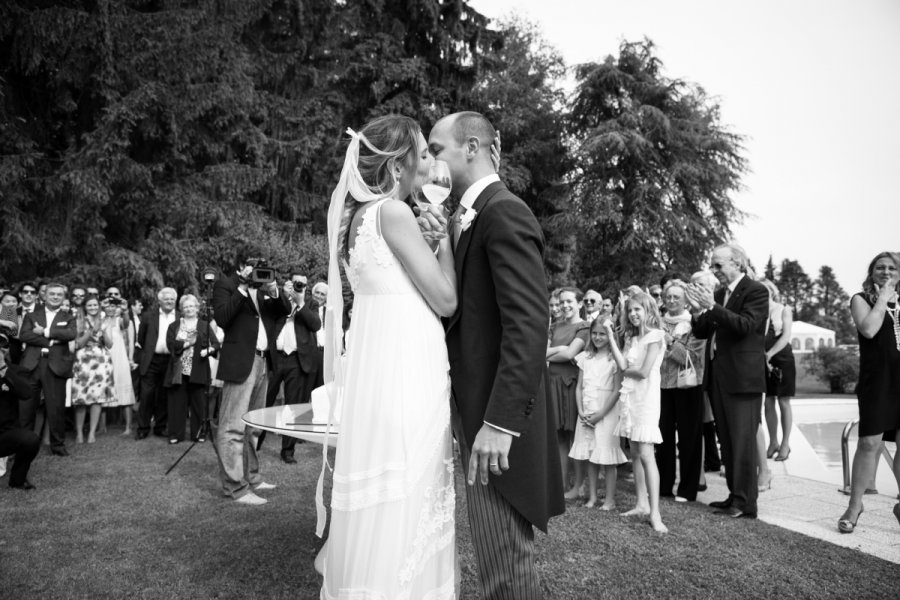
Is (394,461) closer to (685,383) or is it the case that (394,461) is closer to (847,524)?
(847,524)

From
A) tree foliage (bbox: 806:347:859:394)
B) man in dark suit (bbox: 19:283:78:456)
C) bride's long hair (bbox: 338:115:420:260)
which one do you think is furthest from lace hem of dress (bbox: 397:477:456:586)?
tree foliage (bbox: 806:347:859:394)

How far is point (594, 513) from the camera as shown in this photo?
5.55 meters

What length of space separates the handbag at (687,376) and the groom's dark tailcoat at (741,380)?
0.60 metres

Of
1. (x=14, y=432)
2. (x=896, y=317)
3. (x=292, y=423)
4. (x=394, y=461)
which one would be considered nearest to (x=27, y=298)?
(x=14, y=432)

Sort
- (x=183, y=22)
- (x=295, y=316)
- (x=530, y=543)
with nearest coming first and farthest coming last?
1. (x=530, y=543)
2. (x=295, y=316)
3. (x=183, y=22)

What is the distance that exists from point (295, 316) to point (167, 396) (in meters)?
3.33

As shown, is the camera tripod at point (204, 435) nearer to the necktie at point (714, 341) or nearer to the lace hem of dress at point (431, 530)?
the lace hem of dress at point (431, 530)

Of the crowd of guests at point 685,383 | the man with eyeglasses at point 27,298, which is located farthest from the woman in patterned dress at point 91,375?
the crowd of guests at point 685,383

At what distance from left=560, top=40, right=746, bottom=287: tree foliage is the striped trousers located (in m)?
24.1

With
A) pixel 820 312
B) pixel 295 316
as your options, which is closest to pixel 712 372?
pixel 295 316

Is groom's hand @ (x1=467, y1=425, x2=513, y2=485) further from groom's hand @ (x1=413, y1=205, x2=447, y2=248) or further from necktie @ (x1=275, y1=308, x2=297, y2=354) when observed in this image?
necktie @ (x1=275, y1=308, x2=297, y2=354)

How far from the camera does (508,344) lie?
2104 millimetres

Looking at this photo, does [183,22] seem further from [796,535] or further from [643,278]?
[643,278]

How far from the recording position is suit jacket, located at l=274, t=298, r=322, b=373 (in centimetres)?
815
